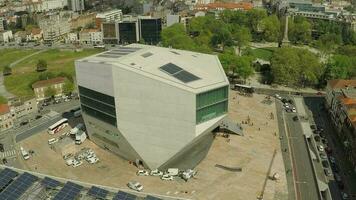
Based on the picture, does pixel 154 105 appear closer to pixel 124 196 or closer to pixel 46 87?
pixel 124 196

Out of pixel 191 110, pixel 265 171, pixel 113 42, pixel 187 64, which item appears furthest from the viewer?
pixel 113 42

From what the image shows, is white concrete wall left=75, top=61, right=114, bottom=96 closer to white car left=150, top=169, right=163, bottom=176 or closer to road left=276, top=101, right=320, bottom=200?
Answer: white car left=150, top=169, right=163, bottom=176

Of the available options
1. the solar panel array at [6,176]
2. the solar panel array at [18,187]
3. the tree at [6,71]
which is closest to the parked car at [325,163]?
the solar panel array at [18,187]

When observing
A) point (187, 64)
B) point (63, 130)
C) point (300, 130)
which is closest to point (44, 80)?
point (63, 130)

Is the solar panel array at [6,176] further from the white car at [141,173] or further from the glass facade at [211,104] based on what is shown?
the glass facade at [211,104]

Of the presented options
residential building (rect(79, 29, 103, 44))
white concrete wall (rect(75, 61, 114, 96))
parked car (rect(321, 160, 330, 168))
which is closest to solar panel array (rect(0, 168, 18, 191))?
white concrete wall (rect(75, 61, 114, 96))

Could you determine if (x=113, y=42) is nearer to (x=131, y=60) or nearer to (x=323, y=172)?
(x=131, y=60)
